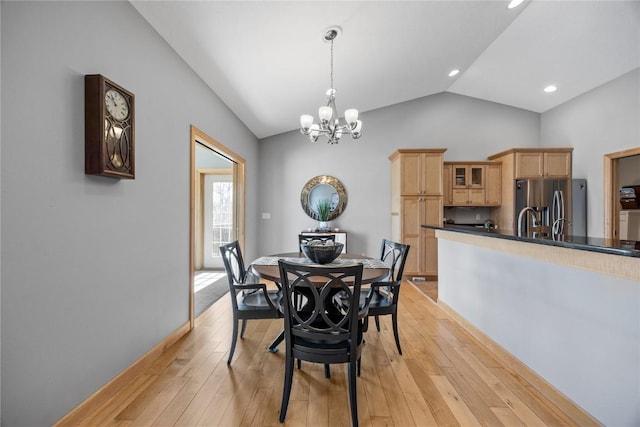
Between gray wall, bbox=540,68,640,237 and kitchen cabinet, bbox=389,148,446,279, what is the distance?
2.05m

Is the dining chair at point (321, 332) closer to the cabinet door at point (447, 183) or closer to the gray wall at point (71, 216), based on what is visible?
the gray wall at point (71, 216)

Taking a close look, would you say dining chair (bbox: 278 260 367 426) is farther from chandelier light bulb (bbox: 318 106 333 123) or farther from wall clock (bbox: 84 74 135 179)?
chandelier light bulb (bbox: 318 106 333 123)

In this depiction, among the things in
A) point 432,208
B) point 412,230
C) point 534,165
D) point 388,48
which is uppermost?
point 388,48

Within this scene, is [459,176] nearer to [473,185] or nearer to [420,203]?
[473,185]

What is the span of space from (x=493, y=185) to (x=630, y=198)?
1610 millimetres

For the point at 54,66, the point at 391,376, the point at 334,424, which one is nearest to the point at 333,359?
the point at 334,424

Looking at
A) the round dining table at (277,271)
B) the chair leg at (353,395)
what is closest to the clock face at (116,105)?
the round dining table at (277,271)

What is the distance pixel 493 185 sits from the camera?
4.80 m

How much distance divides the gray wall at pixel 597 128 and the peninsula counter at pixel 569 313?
9.96 ft

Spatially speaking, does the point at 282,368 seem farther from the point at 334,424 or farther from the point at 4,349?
the point at 4,349

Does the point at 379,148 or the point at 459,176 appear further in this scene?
the point at 379,148

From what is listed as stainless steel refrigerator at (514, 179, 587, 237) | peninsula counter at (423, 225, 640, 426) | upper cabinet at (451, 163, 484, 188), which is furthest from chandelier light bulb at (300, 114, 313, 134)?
stainless steel refrigerator at (514, 179, 587, 237)

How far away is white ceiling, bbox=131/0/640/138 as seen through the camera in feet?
7.41

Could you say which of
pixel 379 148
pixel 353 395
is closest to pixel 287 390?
pixel 353 395
